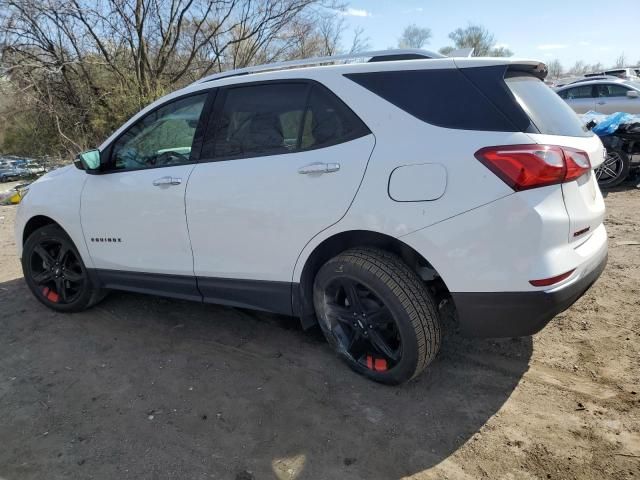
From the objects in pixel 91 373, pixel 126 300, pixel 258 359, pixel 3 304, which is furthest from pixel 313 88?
pixel 3 304

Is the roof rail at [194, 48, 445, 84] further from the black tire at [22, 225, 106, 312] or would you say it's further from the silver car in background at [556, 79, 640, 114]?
the silver car in background at [556, 79, 640, 114]

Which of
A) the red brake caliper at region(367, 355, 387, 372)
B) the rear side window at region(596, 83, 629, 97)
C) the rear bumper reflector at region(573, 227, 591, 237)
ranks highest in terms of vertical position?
the rear side window at region(596, 83, 629, 97)

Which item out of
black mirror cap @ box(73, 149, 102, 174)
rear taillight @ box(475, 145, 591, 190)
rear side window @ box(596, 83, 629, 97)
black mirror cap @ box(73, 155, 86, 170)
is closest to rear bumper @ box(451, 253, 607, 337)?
rear taillight @ box(475, 145, 591, 190)

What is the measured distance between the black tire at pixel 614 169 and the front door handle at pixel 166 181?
6934 millimetres

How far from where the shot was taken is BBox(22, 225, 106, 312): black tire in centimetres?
393

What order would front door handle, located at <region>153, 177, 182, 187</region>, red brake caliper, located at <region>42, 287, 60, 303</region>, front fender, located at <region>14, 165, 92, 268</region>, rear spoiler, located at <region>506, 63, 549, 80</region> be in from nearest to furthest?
rear spoiler, located at <region>506, 63, 549, 80</region>, front door handle, located at <region>153, 177, 182, 187</region>, front fender, located at <region>14, 165, 92, 268</region>, red brake caliper, located at <region>42, 287, 60, 303</region>

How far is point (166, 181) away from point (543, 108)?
91.9 inches

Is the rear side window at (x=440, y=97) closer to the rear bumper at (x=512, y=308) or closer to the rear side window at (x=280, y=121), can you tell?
the rear side window at (x=280, y=121)

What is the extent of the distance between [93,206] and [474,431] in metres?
3.03

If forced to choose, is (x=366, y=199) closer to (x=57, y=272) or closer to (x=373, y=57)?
(x=373, y=57)

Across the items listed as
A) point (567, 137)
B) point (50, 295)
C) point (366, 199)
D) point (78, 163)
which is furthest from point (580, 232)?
point (50, 295)

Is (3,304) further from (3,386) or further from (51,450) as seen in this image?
(51,450)

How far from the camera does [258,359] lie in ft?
10.5

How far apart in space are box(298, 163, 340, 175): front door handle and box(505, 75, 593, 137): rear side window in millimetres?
964
